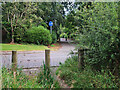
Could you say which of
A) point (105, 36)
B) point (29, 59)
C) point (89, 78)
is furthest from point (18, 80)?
point (29, 59)

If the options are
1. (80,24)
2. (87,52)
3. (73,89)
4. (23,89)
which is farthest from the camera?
(80,24)

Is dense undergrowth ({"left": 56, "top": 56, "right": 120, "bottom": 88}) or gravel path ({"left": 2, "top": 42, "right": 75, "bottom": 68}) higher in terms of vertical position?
gravel path ({"left": 2, "top": 42, "right": 75, "bottom": 68})

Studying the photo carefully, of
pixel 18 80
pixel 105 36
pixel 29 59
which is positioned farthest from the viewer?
pixel 29 59

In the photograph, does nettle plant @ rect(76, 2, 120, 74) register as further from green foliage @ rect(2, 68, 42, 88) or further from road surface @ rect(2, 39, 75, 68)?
green foliage @ rect(2, 68, 42, 88)

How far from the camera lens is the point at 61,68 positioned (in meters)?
2.25

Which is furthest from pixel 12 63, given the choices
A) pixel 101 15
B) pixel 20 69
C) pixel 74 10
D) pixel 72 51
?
pixel 101 15

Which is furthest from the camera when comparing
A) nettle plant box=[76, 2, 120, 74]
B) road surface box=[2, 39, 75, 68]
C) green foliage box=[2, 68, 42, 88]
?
road surface box=[2, 39, 75, 68]

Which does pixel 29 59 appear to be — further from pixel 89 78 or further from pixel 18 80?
pixel 89 78

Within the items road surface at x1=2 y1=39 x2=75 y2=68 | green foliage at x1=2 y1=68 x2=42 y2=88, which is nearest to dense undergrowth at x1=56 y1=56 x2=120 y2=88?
road surface at x1=2 y1=39 x2=75 y2=68

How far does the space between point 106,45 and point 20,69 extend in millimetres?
1446

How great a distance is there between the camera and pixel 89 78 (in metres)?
1.84

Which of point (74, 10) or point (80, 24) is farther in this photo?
point (80, 24)

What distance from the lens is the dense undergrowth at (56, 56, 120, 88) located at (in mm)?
1691

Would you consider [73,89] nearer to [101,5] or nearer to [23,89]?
[23,89]
